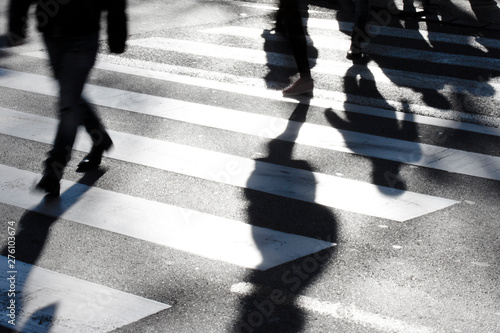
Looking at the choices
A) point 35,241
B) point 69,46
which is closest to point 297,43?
point 69,46

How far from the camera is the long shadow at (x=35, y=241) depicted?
3438 mm

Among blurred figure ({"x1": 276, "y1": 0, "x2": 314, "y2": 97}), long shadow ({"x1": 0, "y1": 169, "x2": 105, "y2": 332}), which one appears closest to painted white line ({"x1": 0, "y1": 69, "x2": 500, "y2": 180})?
blurred figure ({"x1": 276, "y1": 0, "x2": 314, "y2": 97})

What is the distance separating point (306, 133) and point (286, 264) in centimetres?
225

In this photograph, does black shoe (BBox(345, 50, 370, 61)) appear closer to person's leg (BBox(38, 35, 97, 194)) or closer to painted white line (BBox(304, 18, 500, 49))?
painted white line (BBox(304, 18, 500, 49))

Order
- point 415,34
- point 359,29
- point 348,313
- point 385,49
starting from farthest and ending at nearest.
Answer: point 415,34, point 385,49, point 359,29, point 348,313

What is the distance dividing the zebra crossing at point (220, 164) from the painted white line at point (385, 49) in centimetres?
4

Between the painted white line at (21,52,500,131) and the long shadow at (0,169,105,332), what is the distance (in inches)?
94.4

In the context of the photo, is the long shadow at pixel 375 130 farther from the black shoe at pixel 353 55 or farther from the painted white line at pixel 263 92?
the black shoe at pixel 353 55

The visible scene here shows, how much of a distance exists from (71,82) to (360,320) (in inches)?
97.6

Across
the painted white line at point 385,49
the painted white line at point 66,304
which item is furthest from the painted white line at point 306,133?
the painted white line at point 66,304

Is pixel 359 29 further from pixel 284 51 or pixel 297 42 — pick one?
pixel 297 42

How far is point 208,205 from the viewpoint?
4688 millimetres

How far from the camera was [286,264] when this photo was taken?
13.0 feet

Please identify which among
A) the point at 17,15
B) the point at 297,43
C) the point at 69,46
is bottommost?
the point at 297,43
